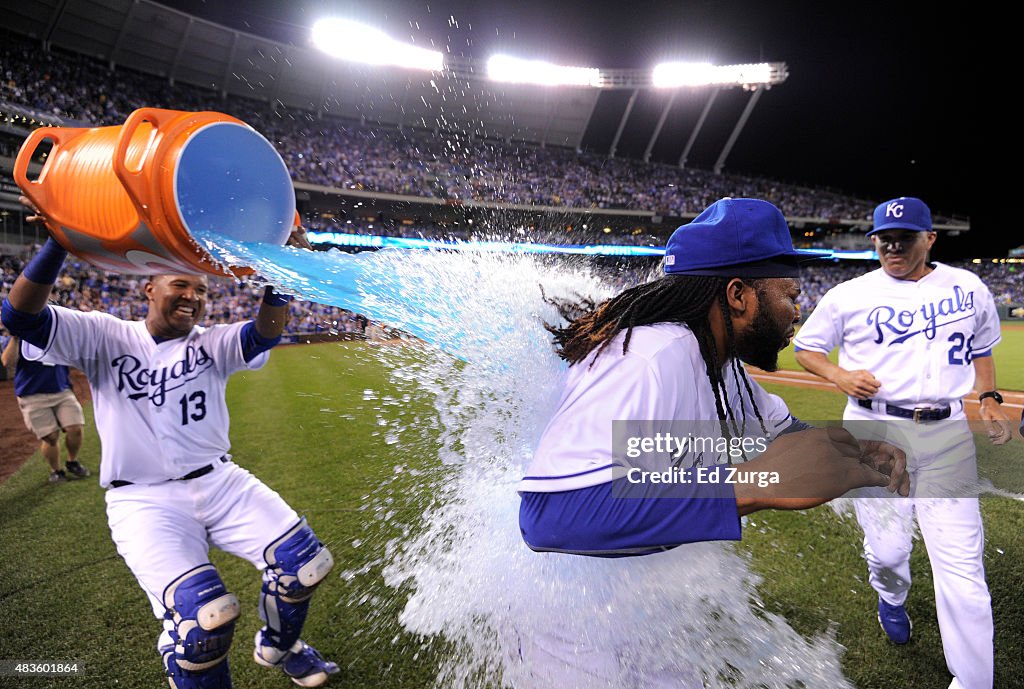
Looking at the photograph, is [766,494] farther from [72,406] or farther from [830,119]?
[830,119]

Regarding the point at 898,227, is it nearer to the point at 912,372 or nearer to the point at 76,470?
the point at 912,372

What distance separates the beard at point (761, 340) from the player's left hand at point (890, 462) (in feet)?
0.96

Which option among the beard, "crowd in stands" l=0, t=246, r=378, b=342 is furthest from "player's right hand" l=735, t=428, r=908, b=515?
"crowd in stands" l=0, t=246, r=378, b=342

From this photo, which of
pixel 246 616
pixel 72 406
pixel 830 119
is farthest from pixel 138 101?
pixel 830 119

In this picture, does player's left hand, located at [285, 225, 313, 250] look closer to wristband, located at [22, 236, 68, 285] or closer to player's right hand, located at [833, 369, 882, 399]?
wristband, located at [22, 236, 68, 285]

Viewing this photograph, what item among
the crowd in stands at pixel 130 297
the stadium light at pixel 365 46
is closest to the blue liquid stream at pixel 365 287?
the crowd in stands at pixel 130 297

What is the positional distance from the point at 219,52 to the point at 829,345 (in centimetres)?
3247

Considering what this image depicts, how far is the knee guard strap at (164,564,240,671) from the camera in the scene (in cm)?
220

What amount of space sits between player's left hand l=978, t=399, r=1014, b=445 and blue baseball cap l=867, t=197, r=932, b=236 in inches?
44.6

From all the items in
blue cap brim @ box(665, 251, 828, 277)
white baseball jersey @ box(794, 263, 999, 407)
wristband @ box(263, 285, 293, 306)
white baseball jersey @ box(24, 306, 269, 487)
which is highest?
white baseball jersey @ box(794, 263, 999, 407)

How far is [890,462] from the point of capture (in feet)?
4.07

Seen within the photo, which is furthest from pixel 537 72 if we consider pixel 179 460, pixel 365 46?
pixel 179 460

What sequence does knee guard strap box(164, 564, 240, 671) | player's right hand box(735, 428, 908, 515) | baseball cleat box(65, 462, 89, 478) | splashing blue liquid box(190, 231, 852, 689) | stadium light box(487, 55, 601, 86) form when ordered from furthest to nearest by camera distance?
stadium light box(487, 55, 601, 86) → baseball cleat box(65, 462, 89, 478) → knee guard strap box(164, 564, 240, 671) → splashing blue liquid box(190, 231, 852, 689) → player's right hand box(735, 428, 908, 515)

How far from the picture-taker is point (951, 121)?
33969mm
